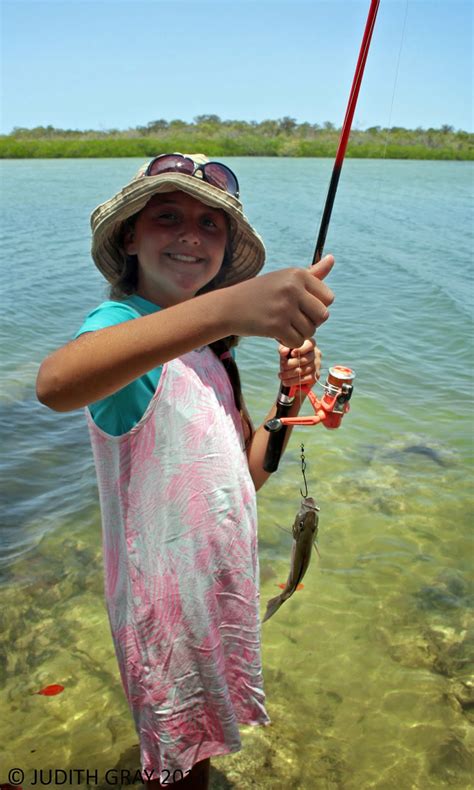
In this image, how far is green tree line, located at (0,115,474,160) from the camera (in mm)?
48125

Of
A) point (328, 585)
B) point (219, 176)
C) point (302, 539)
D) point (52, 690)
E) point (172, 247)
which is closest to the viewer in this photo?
point (172, 247)

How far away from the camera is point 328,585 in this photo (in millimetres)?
4348

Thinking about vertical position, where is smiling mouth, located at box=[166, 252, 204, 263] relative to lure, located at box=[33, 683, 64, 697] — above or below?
above

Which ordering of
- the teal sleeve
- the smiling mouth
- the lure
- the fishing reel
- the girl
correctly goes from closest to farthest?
the girl
the teal sleeve
the smiling mouth
the fishing reel
the lure

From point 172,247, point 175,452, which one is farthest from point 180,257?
point 175,452

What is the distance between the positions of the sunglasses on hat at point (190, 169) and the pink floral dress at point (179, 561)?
1.85 ft

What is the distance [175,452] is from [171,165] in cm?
90

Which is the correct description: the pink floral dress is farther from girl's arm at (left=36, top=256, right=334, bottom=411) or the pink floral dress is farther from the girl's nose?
the girl's nose

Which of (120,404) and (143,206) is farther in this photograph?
(143,206)

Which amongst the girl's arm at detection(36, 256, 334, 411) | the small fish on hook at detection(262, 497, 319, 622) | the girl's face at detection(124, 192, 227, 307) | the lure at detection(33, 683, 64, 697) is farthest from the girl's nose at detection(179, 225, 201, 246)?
the lure at detection(33, 683, 64, 697)

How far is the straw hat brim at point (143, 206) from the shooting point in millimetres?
2025

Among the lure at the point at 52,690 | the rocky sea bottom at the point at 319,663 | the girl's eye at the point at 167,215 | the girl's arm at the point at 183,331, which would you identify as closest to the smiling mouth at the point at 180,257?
the girl's eye at the point at 167,215

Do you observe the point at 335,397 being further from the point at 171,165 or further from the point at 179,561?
the point at 171,165

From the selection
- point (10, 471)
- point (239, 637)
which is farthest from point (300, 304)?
point (10, 471)
